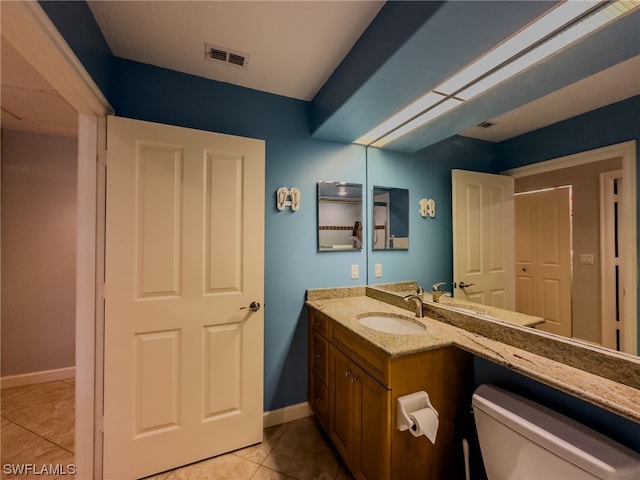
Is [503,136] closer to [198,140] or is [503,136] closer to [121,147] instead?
[198,140]

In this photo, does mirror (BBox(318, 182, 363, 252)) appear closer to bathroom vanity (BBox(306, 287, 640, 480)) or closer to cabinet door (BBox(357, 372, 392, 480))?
bathroom vanity (BBox(306, 287, 640, 480))

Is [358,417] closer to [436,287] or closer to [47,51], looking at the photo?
[436,287]

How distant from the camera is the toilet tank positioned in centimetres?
70

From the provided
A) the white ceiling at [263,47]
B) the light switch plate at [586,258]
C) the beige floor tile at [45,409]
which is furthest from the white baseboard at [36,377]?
the light switch plate at [586,258]

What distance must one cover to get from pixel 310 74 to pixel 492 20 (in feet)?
3.47

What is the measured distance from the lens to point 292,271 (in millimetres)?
1924

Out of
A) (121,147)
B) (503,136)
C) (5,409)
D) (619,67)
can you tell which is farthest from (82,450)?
(619,67)

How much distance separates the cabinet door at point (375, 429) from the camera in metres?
1.08

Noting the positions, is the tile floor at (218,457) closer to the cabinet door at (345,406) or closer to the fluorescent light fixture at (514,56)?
the cabinet door at (345,406)

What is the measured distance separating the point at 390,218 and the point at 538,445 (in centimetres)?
149

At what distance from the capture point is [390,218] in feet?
6.69

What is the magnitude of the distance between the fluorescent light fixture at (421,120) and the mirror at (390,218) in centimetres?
38

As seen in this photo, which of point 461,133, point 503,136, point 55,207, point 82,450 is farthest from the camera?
point 55,207

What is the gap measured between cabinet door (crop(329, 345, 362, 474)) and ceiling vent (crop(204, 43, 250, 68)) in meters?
1.87
